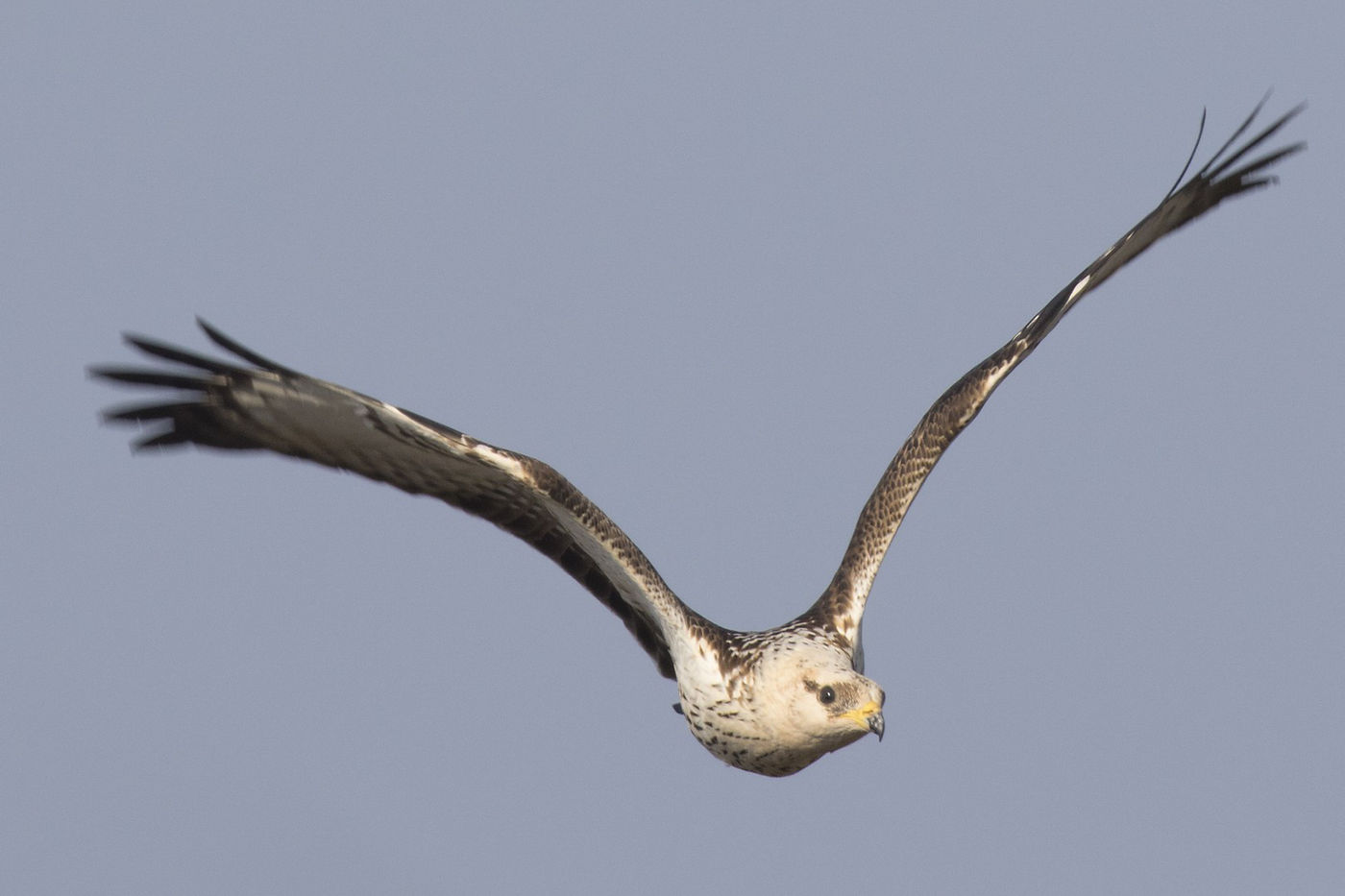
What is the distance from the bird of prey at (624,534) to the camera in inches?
339

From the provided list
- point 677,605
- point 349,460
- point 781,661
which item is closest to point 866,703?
point 781,661

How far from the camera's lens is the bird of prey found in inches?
339

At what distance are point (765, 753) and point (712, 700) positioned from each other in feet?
1.34

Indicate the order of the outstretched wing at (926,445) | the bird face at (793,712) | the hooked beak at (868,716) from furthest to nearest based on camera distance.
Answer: the outstretched wing at (926,445) < the bird face at (793,712) < the hooked beak at (868,716)

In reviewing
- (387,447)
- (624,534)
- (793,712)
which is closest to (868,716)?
(793,712)

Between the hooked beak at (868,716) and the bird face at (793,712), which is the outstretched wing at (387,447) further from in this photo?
the hooked beak at (868,716)

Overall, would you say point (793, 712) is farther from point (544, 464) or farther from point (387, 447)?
point (387, 447)

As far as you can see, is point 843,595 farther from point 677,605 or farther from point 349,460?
point 349,460

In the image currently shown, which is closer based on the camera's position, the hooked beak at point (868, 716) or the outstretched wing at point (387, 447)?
the outstretched wing at point (387, 447)

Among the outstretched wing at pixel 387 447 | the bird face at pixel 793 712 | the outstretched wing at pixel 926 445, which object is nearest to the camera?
the outstretched wing at pixel 387 447

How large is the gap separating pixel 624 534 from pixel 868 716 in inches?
63.7

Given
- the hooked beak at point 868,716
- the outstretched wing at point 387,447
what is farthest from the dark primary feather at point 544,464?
the hooked beak at point 868,716

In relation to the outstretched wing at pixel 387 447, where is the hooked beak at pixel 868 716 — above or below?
below

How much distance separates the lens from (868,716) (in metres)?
9.23
